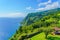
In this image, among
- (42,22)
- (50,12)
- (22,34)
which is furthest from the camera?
(50,12)

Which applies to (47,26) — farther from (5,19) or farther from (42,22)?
(5,19)

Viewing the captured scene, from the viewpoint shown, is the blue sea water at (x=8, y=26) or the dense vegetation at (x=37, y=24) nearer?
the dense vegetation at (x=37, y=24)

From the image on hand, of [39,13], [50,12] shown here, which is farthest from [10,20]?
[50,12]

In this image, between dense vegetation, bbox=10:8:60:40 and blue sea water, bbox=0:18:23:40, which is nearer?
dense vegetation, bbox=10:8:60:40
